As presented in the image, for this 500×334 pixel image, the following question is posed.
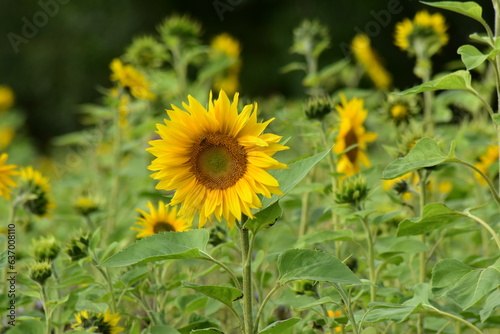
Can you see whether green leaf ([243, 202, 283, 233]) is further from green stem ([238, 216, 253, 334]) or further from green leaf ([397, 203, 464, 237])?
green leaf ([397, 203, 464, 237])

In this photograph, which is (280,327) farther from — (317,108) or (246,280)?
(317,108)

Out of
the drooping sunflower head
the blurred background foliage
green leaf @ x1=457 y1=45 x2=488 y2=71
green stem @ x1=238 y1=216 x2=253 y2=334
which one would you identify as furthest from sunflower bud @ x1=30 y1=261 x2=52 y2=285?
the blurred background foliage

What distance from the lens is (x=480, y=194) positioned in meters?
2.06

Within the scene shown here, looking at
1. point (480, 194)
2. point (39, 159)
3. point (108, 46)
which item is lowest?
point (480, 194)

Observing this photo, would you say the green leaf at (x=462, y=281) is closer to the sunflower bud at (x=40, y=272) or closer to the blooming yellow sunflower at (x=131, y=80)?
the sunflower bud at (x=40, y=272)

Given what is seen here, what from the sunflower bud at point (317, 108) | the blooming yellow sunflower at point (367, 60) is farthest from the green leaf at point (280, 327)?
the blooming yellow sunflower at point (367, 60)

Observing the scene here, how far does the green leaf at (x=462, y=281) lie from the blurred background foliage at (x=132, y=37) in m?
3.96

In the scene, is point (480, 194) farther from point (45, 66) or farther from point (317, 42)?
point (45, 66)

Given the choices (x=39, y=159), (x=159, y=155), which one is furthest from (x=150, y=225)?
(x=39, y=159)

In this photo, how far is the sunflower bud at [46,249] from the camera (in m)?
1.53

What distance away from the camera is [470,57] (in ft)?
3.92

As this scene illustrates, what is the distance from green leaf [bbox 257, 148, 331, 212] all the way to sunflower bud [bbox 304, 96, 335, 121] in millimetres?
562

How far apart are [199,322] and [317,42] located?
143 cm

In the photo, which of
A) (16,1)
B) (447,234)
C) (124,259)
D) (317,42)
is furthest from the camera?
(16,1)
